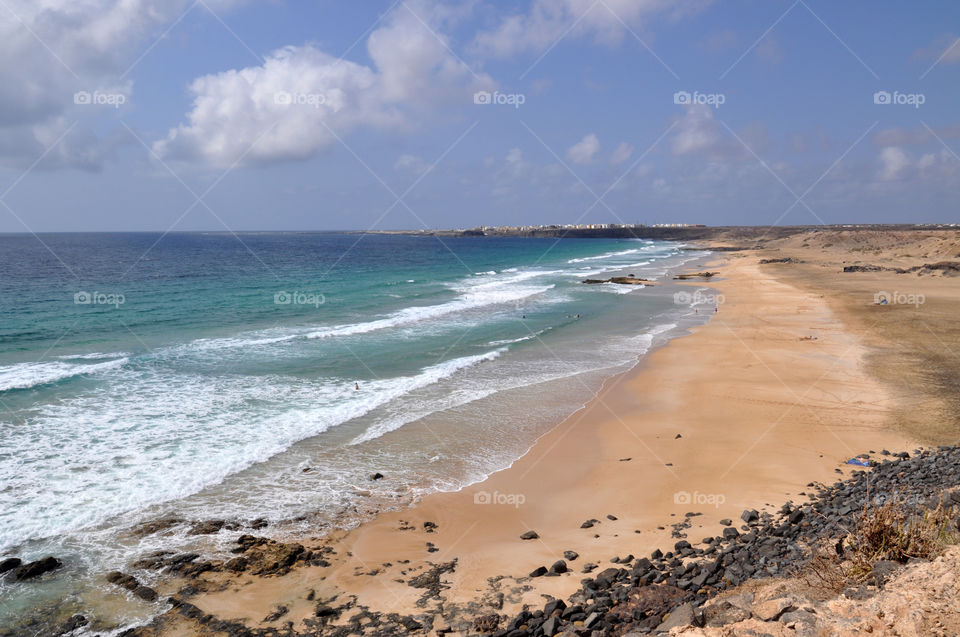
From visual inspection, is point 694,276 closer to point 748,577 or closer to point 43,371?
point 43,371

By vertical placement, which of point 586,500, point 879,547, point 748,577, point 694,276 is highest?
point 694,276

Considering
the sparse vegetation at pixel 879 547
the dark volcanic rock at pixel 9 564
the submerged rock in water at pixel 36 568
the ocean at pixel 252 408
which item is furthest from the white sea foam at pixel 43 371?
the sparse vegetation at pixel 879 547

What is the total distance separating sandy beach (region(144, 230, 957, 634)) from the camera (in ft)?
26.7

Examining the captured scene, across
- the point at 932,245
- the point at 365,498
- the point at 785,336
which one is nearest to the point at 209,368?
the point at 365,498

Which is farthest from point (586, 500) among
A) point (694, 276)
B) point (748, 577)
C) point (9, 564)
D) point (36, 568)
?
point (694, 276)

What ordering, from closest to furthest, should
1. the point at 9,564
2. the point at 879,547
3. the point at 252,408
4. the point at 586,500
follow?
the point at 879,547, the point at 9,564, the point at 586,500, the point at 252,408

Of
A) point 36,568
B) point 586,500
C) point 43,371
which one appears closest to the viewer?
point 36,568

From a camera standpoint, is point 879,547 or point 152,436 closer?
point 879,547

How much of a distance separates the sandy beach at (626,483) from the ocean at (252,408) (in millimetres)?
1024

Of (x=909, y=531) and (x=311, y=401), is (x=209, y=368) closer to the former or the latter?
(x=311, y=401)

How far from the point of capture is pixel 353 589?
8.25 m

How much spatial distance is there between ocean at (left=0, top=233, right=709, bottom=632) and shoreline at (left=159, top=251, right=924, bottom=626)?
0.98m

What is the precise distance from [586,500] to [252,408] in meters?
10.7

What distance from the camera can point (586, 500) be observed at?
11.1m
